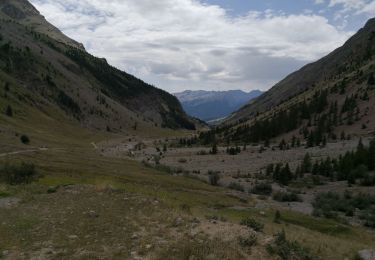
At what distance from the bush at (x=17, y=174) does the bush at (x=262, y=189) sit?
28.4 m

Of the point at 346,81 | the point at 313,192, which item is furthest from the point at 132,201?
the point at 346,81

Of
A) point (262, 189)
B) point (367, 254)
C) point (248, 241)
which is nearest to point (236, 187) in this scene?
point (262, 189)

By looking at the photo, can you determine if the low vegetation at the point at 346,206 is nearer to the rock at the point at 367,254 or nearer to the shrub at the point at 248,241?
the rock at the point at 367,254

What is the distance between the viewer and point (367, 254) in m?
20.5

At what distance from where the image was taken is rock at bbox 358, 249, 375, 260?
19.9m

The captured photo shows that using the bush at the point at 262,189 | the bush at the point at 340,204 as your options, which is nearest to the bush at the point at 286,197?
the bush at the point at 340,204

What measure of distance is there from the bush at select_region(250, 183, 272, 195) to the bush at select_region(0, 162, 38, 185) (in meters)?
28.4

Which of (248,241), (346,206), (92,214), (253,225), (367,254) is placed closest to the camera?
(248,241)

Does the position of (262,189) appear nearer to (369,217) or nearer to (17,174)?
(369,217)

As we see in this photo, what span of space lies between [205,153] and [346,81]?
220ft

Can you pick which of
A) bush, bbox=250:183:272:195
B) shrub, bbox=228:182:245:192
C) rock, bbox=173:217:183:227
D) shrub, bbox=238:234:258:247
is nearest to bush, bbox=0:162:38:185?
rock, bbox=173:217:183:227

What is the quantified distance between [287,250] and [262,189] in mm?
42734

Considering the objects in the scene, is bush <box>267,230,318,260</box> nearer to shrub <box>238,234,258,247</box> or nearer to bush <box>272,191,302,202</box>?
shrub <box>238,234,258,247</box>

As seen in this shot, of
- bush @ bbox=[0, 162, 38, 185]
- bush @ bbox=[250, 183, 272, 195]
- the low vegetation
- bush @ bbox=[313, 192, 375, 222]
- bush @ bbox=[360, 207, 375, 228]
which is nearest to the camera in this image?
bush @ bbox=[0, 162, 38, 185]
